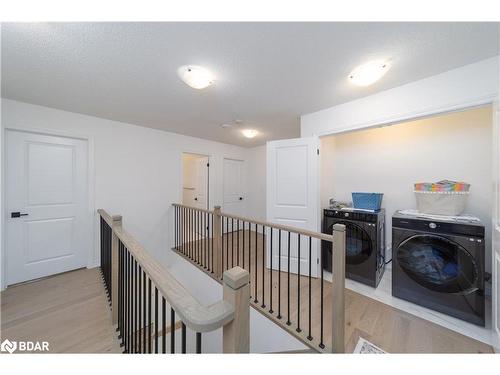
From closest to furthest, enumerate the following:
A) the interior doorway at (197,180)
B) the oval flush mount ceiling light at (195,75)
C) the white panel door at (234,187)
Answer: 1. the oval flush mount ceiling light at (195,75)
2. the interior doorway at (197,180)
3. the white panel door at (234,187)

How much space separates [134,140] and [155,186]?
82 cm

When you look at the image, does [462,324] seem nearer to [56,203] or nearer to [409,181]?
[409,181]

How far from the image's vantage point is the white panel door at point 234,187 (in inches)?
178

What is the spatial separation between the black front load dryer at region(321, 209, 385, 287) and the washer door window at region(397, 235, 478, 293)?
0.30m

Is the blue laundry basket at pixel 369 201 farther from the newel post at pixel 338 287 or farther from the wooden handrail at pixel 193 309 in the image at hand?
the wooden handrail at pixel 193 309

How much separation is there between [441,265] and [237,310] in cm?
227

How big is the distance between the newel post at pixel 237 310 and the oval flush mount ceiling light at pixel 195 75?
158 centimetres

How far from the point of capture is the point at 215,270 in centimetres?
259

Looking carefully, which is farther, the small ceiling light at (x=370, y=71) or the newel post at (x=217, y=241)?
the newel post at (x=217, y=241)

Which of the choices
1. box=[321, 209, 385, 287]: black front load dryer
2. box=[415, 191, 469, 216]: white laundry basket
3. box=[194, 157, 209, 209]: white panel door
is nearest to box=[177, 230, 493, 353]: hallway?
box=[321, 209, 385, 287]: black front load dryer

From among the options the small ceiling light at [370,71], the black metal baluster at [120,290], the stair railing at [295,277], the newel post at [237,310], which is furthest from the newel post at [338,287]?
the black metal baluster at [120,290]
